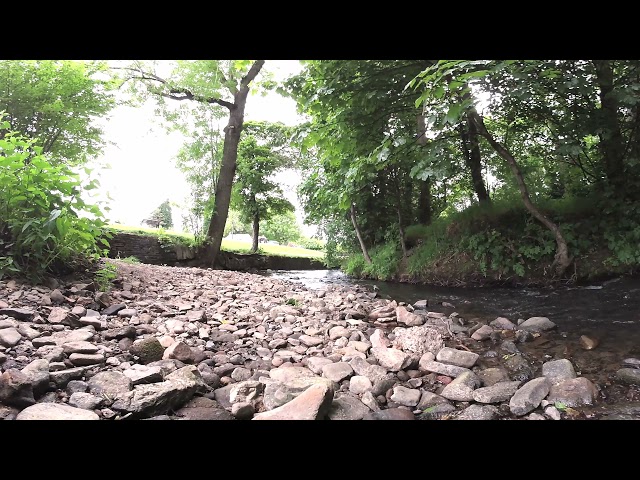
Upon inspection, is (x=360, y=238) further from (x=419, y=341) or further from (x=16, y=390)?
(x=16, y=390)

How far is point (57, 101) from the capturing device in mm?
10391

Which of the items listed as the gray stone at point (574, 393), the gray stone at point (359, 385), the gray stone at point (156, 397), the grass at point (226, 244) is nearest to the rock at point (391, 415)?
the gray stone at point (359, 385)

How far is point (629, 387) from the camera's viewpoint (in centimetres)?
235

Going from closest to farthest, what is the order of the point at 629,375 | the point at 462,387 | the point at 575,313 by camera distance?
the point at 462,387, the point at 629,375, the point at 575,313

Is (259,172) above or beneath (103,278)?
above

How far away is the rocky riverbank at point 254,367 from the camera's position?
182 cm

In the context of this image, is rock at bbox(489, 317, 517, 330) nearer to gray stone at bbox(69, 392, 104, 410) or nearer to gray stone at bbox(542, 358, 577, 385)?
gray stone at bbox(542, 358, 577, 385)

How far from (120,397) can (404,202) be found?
38.5 ft

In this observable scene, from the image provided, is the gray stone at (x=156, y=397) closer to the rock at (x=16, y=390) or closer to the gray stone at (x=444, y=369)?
the rock at (x=16, y=390)

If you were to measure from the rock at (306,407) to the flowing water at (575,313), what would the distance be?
6.23 feet

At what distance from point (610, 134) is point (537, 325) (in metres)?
4.93

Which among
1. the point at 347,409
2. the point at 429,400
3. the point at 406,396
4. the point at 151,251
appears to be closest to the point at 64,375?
the point at 347,409
